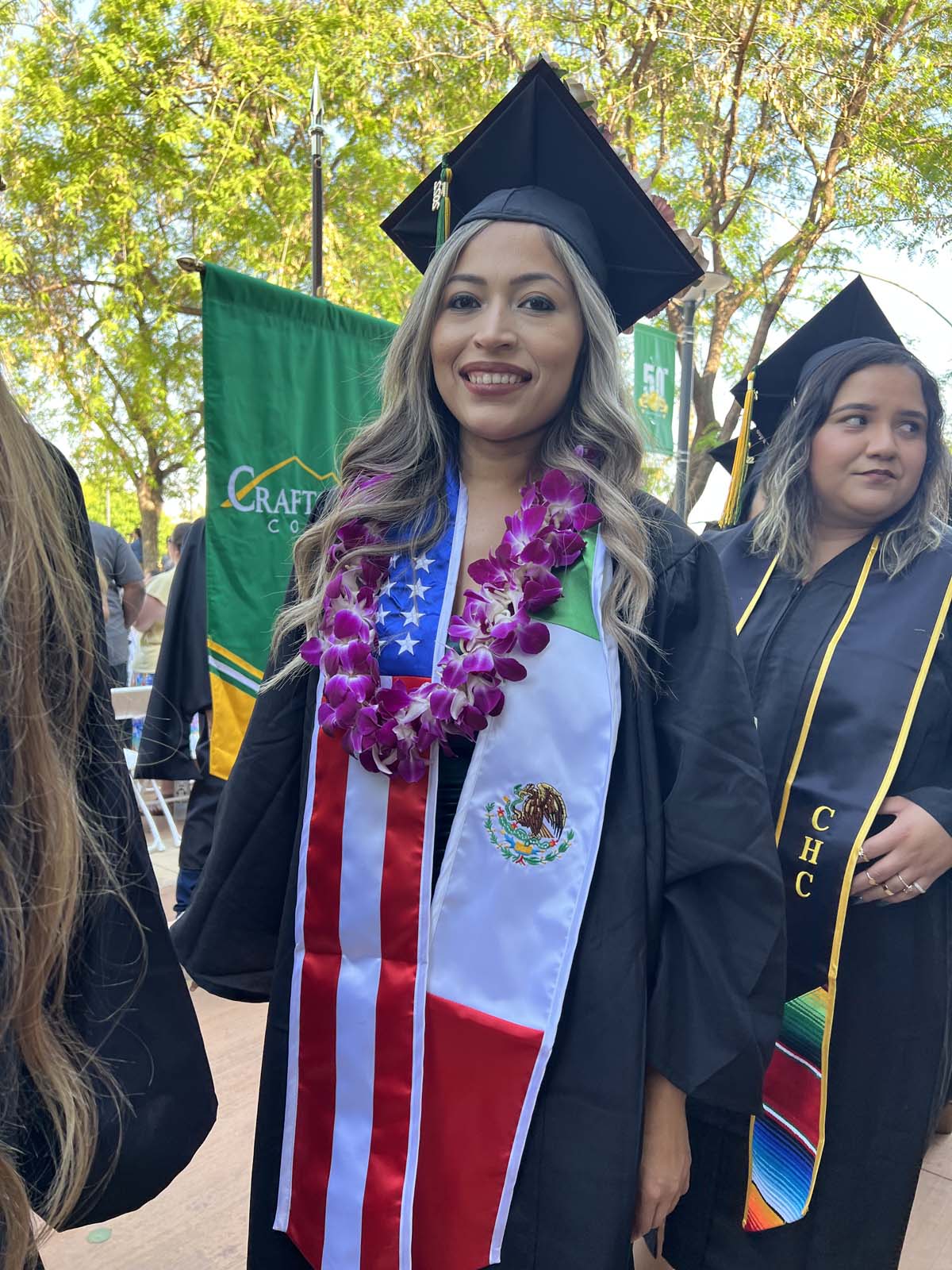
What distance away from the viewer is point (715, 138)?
943cm

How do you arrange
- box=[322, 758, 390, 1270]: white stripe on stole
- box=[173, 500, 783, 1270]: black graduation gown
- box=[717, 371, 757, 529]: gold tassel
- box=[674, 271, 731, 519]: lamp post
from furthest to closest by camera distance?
1. box=[674, 271, 731, 519]: lamp post
2. box=[717, 371, 757, 529]: gold tassel
3. box=[322, 758, 390, 1270]: white stripe on stole
4. box=[173, 500, 783, 1270]: black graduation gown

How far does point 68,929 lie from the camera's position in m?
0.88

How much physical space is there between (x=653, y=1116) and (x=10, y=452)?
4.06 ft

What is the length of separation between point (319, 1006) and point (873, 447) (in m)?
1.57

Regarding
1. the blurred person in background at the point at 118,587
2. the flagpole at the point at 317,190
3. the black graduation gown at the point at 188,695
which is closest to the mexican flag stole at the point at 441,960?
the black graduation gown at the point at 188,695

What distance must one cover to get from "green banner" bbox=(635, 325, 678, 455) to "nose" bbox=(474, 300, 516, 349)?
5802 millimetres

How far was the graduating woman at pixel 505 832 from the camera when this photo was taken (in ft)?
4.56

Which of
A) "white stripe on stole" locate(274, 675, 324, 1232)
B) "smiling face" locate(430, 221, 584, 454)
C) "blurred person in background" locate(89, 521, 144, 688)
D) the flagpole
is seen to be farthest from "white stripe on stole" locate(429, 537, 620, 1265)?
"blurred person in background" locate(89, 521, 144, 688)

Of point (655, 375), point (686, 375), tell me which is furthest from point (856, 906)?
point (655, 375)

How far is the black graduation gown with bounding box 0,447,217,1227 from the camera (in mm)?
890

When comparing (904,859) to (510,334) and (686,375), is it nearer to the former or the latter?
(510,334)

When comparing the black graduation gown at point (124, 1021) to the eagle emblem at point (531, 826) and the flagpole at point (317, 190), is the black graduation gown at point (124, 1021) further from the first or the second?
the flagpole at point (317, 190)

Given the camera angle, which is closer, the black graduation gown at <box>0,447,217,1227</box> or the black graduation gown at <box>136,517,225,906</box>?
the black graduation gown at <box>0,447,217,1227</box>

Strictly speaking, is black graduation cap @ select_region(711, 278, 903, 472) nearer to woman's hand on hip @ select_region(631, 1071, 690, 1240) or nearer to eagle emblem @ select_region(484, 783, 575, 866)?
eagle emblem @ select_region(484, 783, 575, 866)
